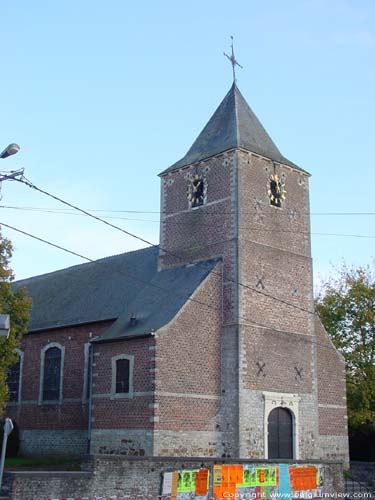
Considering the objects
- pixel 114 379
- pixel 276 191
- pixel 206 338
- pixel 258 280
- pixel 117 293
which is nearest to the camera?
pixel 114 379

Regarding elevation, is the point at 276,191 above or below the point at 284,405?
above

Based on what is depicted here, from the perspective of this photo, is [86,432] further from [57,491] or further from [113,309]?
[57,491]

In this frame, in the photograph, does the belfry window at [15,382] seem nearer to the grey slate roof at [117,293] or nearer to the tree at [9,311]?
the grey slate roof at [117,293]

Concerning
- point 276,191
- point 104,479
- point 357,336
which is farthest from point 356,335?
point 104,479

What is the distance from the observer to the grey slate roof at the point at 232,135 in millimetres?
27828

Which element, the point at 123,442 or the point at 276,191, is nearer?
the point at 123,442

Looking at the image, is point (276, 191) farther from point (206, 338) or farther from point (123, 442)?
point (123, 442)

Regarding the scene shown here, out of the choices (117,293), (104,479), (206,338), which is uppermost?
(117,293)

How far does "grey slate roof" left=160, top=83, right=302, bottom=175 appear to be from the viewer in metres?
27.8

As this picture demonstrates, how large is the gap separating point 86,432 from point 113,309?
4.99 meters

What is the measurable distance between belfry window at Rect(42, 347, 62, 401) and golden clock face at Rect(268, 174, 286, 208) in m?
11.3

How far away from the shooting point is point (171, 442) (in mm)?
22609

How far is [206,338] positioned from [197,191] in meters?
6.73

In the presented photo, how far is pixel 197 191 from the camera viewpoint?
28.2 meters
